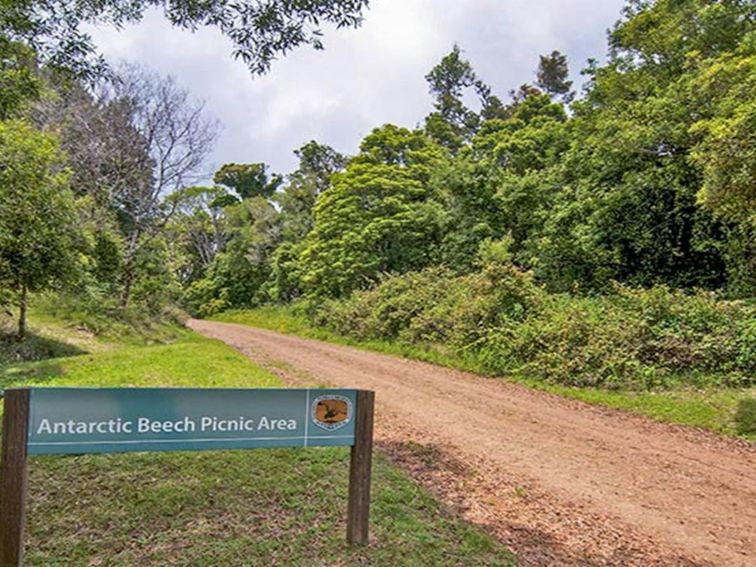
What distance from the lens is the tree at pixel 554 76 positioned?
33875 millimetres

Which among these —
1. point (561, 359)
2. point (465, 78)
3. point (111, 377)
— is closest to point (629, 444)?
point (561, 359)

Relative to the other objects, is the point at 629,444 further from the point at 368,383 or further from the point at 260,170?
the point at 260,170

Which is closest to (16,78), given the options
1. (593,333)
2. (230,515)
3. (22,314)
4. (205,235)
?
(230,515)

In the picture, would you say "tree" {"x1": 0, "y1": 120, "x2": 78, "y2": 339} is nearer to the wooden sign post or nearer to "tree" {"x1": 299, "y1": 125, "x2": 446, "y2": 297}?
the wooden sign post

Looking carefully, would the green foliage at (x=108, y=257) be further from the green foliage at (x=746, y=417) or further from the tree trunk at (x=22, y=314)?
the green foliage at (x=746, y=417)

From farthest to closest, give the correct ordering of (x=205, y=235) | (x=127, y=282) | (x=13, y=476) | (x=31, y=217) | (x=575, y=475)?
1. (x=205, y=235)
2. (x=127, y=282)
3. (x=31, y=217)
4. (x=575, y=475)
5. (x=13, y=476)

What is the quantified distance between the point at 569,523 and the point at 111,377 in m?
6.90

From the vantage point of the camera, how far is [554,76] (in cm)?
3406

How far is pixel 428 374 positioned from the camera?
10.6m

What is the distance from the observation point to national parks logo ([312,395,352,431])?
3.15 metres

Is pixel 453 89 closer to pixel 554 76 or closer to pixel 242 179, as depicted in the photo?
pixel 554 76

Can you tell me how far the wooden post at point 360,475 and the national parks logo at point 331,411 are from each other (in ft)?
0.26

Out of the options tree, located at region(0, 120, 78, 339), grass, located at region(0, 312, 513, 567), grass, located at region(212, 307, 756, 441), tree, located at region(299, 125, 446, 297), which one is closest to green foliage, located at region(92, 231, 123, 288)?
tree, located at region(0, 120, 78, 339)

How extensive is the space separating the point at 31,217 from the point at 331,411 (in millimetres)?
7807
